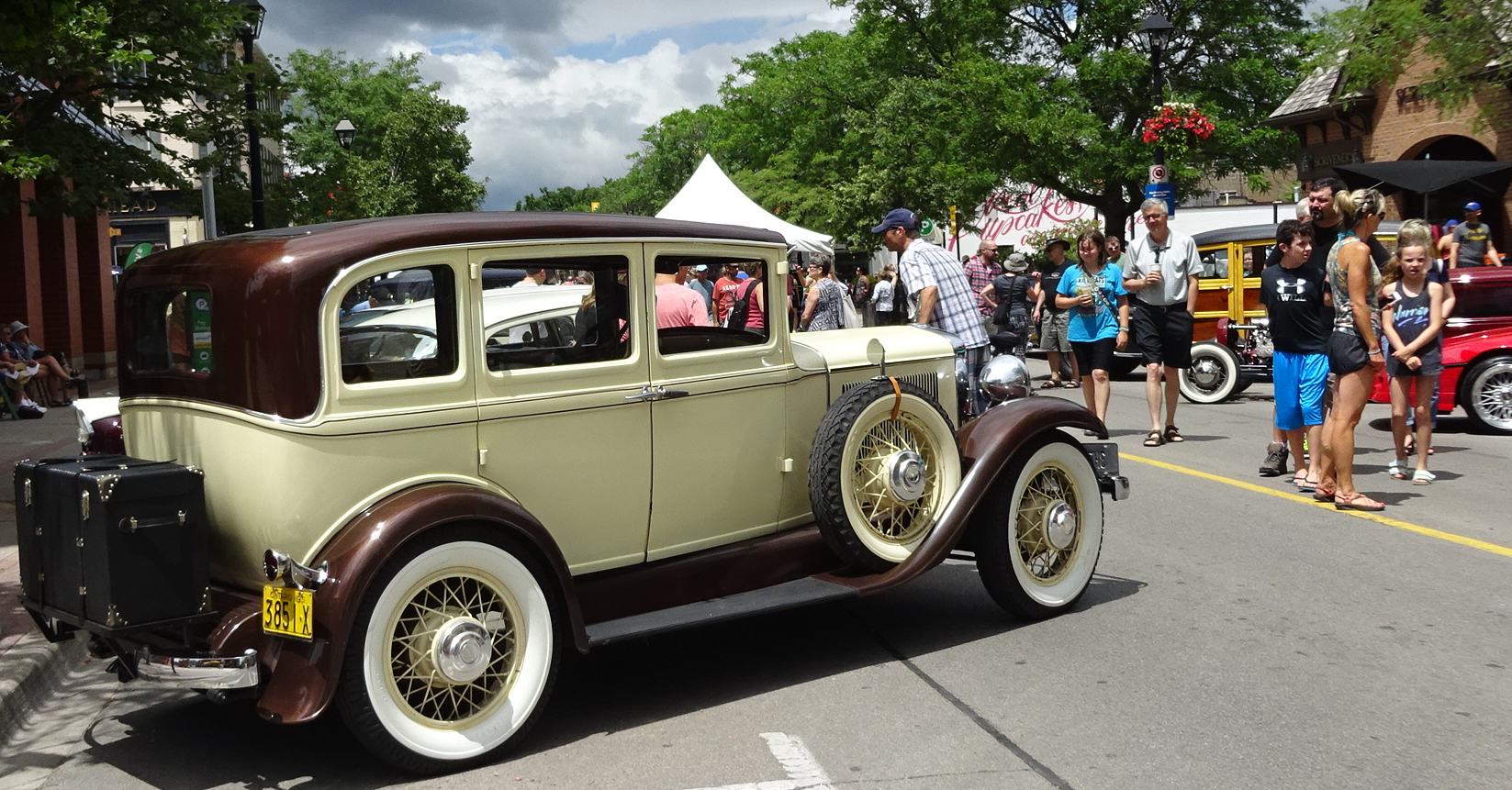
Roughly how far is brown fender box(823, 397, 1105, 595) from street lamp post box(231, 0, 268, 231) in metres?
11.5

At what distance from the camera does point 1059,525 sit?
600cm

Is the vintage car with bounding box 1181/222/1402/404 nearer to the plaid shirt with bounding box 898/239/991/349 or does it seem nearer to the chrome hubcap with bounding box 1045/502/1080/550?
the plaid shirt with bounding box 898/239/991/349

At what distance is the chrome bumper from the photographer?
4.08 metres

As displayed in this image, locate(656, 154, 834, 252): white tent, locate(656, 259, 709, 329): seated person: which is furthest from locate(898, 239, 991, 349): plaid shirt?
locate(656, 154, 834, 252): white tent

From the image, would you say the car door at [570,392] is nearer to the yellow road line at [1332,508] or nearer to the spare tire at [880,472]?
the spare tire at [880,472]

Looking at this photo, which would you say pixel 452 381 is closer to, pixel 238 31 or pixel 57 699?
pixel 57 699

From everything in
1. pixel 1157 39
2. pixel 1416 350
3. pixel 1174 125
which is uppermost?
pixel 1157 39

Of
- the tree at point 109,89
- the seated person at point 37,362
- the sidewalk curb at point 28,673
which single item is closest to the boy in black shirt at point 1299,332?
the sidewalk curb at point 28,673

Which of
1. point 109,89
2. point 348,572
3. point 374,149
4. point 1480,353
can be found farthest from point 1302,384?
point 374,149

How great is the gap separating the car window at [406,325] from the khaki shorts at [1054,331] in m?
13.1

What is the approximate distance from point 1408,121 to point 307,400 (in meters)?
29.7

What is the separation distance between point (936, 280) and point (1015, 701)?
4053 millimetres

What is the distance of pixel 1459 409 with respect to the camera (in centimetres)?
1451

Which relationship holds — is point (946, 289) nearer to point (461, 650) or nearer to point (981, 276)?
point (461, 650)
